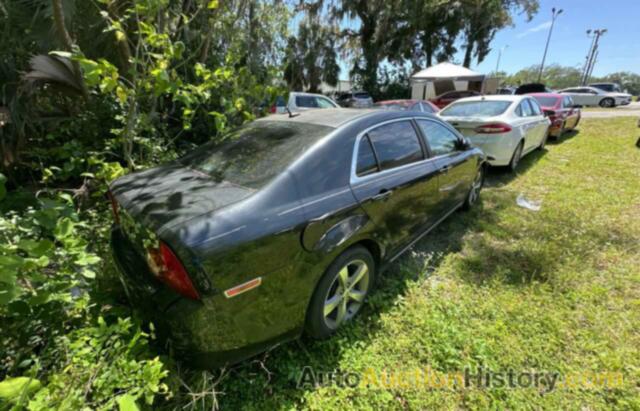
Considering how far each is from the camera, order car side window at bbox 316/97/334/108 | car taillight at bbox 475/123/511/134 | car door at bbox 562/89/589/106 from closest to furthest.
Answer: car taillight at bbox 475/123/511/134 → car side window at bbox 316/97/334/108 → car door at bbox 562/89/589/106

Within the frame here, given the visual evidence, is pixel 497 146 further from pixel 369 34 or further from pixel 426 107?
pixel 369 34

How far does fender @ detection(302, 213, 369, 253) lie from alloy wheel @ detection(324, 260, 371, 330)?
0.24 metres

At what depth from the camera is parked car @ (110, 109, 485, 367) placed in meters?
1.51

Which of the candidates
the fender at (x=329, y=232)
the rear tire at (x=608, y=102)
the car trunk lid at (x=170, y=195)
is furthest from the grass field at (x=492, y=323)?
the rear tire at (x=608, y=102)

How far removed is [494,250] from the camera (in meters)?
3.35

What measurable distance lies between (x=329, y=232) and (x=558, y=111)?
9612 mm

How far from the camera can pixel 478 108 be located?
5941 mm

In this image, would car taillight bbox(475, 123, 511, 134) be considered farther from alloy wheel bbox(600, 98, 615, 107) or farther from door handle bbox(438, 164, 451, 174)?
alloy wheel bbox(600, 98, 615, 107)

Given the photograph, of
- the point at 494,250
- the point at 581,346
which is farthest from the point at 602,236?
the point at 581,346

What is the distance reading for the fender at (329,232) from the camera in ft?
5.90

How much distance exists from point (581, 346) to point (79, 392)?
3.01m

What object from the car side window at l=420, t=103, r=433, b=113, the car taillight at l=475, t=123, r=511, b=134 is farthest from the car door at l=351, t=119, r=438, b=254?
the car side window at l=420, t=103, r=433, b=113

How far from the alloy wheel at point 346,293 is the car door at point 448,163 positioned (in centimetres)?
139

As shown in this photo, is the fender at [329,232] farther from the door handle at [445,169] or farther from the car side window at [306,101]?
the car side window at [306,101]
